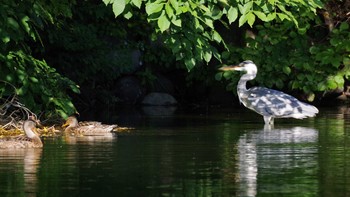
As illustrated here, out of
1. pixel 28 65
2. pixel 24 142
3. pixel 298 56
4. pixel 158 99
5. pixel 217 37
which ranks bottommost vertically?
pixel 24 142

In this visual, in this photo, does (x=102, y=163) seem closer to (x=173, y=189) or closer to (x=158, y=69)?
(x=173, y=189)

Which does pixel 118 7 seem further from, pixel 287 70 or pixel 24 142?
pixel 287 70

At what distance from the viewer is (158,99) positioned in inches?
1353

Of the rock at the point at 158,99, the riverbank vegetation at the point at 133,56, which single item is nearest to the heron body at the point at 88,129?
the riverbank vegetation at the point at 133,56

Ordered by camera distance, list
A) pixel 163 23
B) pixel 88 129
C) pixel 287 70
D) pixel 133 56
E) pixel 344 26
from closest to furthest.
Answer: pixel 163 23 < pixel 88 129 < pixel 344 26 < pixel 287 70 < pixel 133 56

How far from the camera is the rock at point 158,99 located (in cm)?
3412

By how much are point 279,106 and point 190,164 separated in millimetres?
9330

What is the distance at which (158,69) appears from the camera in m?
36.5

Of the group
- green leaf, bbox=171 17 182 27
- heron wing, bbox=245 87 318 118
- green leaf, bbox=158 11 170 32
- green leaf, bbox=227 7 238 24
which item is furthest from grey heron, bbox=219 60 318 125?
green leaf, bbox=158 11 170 32

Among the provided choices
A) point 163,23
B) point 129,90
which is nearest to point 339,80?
point 129,90

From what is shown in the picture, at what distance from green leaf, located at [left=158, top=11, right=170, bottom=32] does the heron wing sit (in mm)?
9161

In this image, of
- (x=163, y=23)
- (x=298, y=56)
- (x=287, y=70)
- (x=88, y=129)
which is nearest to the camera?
(x=163, y=23)

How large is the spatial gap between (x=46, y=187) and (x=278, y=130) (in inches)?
379

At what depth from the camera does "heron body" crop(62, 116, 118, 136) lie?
20.6 metres
